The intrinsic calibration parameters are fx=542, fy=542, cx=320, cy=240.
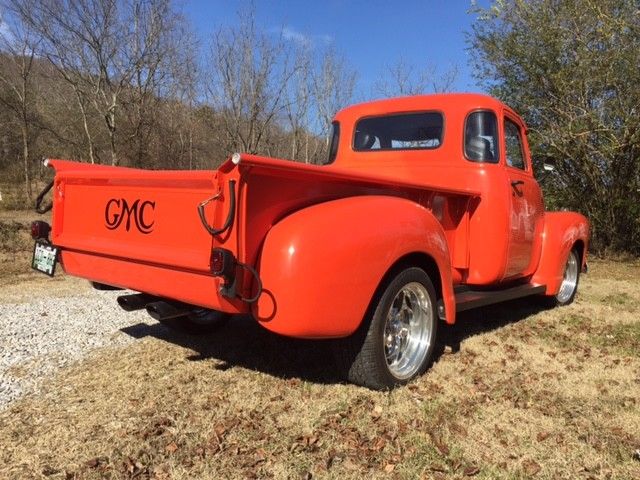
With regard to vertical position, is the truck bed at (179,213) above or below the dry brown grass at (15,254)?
above

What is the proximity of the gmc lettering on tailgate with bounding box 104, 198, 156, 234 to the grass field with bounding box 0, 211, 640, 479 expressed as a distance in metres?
1.02

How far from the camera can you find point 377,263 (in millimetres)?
2939

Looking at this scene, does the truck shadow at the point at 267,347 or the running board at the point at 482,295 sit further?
the running board at the point at 482,295

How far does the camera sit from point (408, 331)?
11.8 ft

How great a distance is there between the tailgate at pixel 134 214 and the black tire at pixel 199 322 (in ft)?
3.54

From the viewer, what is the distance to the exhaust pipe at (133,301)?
11.2 feet

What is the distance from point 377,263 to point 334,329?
0.43m

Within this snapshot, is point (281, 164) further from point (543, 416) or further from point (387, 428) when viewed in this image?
point (543, 416)

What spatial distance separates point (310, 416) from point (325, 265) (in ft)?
3.09

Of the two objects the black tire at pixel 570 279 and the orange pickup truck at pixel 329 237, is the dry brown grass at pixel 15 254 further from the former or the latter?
the black tire at pixel 570 279

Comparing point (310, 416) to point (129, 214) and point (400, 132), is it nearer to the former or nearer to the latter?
point (129, 214)

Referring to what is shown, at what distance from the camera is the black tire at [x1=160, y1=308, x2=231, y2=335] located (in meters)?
4.34

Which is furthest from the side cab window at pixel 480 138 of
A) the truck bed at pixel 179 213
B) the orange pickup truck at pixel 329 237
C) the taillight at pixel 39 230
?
the taillight at pixel 39 230

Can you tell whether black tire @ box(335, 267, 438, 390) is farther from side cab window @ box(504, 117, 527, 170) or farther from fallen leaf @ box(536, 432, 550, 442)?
side cab window @ box(504, 117, 527, 170)
